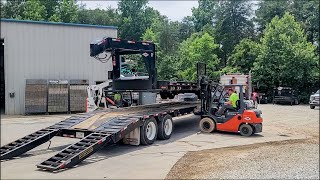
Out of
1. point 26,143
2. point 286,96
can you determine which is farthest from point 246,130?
point 286,96

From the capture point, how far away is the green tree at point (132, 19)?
60.2 m

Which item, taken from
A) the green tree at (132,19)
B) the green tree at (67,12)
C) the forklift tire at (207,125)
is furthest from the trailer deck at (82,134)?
the green tree at (132,19)

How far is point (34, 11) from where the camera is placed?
165ft

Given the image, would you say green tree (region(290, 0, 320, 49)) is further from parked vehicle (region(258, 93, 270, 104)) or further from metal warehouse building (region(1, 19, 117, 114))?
metal warehouse building (region(1, 19, 117, 114))

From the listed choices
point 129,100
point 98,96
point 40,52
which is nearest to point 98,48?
point 98,96

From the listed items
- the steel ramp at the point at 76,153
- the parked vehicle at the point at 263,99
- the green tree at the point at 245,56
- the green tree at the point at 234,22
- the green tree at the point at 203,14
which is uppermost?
the green tree at the point at 203,14

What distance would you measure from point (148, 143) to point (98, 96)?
456 cm

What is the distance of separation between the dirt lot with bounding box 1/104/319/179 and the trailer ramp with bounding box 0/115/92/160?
211 mm

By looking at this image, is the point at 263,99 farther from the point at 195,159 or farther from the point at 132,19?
the point at 132,19

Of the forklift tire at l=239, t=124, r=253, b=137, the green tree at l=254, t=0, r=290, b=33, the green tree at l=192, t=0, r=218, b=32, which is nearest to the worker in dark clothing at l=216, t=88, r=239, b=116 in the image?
the forklift tire at l=239, t=124, r=253, b=137

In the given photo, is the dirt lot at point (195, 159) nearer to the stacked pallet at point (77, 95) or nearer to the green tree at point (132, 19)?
the stacked pallet at point (77, 95)

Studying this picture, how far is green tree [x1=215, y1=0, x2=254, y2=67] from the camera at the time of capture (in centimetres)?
5162

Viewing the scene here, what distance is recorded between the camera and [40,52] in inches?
926

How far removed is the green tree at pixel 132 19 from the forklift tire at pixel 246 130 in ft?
156
